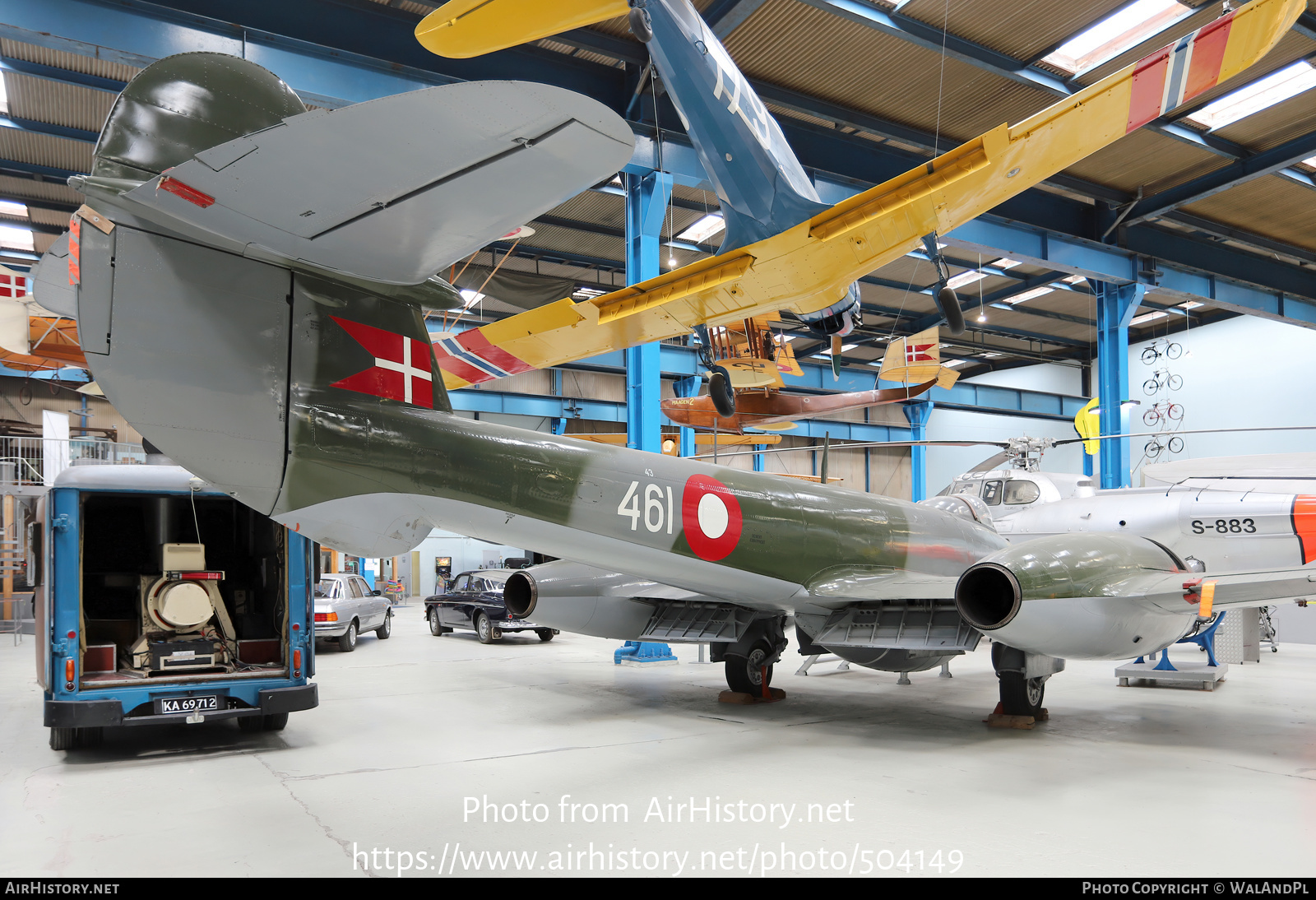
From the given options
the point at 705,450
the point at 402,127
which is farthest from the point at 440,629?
the point at 402,127

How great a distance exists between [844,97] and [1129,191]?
7.71m

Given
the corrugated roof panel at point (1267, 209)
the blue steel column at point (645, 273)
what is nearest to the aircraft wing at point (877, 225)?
the blue steel column at point (645, 273)

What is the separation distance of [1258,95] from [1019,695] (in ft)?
37.6

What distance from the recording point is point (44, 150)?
13898 mm

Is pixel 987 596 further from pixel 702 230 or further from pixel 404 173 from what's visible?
pixel 702 230

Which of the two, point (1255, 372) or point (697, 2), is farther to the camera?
point (1255, 372)

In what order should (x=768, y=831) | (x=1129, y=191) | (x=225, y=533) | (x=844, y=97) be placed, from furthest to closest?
(x=1129, y=191) → (x=844, y=97) → (x=225, y=533) → (x=768, y=831)

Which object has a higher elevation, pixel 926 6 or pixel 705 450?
pixel 926 6

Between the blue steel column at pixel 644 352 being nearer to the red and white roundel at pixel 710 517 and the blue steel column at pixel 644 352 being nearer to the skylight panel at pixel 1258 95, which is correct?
the red and white roundel at pixel 710 517

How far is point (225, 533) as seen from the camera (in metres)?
8.31

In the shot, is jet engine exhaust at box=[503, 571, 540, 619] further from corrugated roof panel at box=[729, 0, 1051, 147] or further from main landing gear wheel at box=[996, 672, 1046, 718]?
corrugated roof panel at box=[729, 0, 1051, 147]

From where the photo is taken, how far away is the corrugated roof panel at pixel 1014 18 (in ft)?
34.8

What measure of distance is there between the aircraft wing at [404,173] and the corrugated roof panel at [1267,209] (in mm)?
17435

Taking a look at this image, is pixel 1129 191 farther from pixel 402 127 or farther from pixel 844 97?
pixel 402 127
